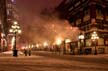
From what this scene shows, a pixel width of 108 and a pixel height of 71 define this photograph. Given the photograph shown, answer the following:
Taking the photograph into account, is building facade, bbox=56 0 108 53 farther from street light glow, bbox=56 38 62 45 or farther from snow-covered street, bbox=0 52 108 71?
snow-covered street, bbox=0 52 108 71

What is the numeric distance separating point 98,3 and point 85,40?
12856mm

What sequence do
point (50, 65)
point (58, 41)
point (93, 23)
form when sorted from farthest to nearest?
point (58, 41) → point (93, 23) → point (50, 65)

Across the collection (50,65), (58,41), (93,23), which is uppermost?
(93,23)

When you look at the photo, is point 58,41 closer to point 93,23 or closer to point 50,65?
point 93,23

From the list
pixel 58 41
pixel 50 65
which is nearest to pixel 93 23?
pixel 58 41

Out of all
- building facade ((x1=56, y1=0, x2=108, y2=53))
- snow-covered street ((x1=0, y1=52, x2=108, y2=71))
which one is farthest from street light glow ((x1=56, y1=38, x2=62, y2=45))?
snow-covered street ((x1=0, y1=52, x2=108, y2=71))

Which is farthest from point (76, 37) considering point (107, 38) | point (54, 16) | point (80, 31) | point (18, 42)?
point (18, 42)

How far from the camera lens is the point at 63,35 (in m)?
88.4

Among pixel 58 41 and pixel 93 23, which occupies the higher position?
pixel 93 23

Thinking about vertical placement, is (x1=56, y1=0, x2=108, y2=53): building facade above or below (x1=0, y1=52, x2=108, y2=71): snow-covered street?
above

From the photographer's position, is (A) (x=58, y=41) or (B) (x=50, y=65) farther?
(A) (x=58, y=41)

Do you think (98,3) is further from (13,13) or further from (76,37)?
(13,13)

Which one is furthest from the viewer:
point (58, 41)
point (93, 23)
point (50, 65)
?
point (58, 41)

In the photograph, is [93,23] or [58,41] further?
[58,41]
